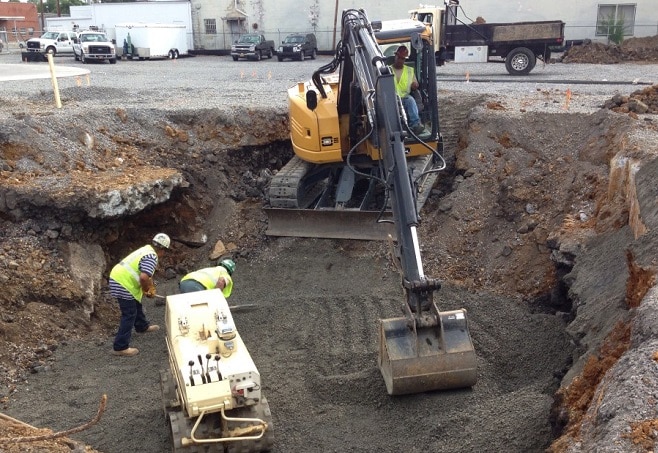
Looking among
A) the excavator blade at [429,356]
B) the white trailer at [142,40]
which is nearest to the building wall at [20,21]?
the white trailer at [142,40]

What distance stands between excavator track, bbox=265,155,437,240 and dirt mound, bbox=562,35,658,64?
19.2 m

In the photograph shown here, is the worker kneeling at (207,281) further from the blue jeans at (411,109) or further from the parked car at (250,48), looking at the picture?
the parked car at (250,48)

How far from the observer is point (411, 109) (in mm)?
10469

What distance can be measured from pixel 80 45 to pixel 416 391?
30511 millimetres

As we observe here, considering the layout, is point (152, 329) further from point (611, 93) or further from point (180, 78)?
point (180, 78)

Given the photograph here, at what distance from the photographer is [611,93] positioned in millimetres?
16922

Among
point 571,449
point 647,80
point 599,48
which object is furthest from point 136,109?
point 599,48

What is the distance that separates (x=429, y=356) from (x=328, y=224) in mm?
4657

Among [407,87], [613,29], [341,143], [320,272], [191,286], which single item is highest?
[613,29]

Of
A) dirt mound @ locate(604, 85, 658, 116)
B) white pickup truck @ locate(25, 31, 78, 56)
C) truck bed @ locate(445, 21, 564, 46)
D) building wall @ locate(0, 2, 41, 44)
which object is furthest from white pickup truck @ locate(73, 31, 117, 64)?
dirt mound @ locate(604, 85, 658, 116)

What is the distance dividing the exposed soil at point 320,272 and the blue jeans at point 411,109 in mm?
1803

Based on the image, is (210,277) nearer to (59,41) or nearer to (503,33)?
(503,33)

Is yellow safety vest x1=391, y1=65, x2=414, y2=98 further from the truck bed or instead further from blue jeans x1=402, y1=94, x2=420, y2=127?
the truck bed

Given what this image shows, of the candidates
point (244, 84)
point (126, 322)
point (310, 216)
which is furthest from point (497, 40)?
point (126, 322)
